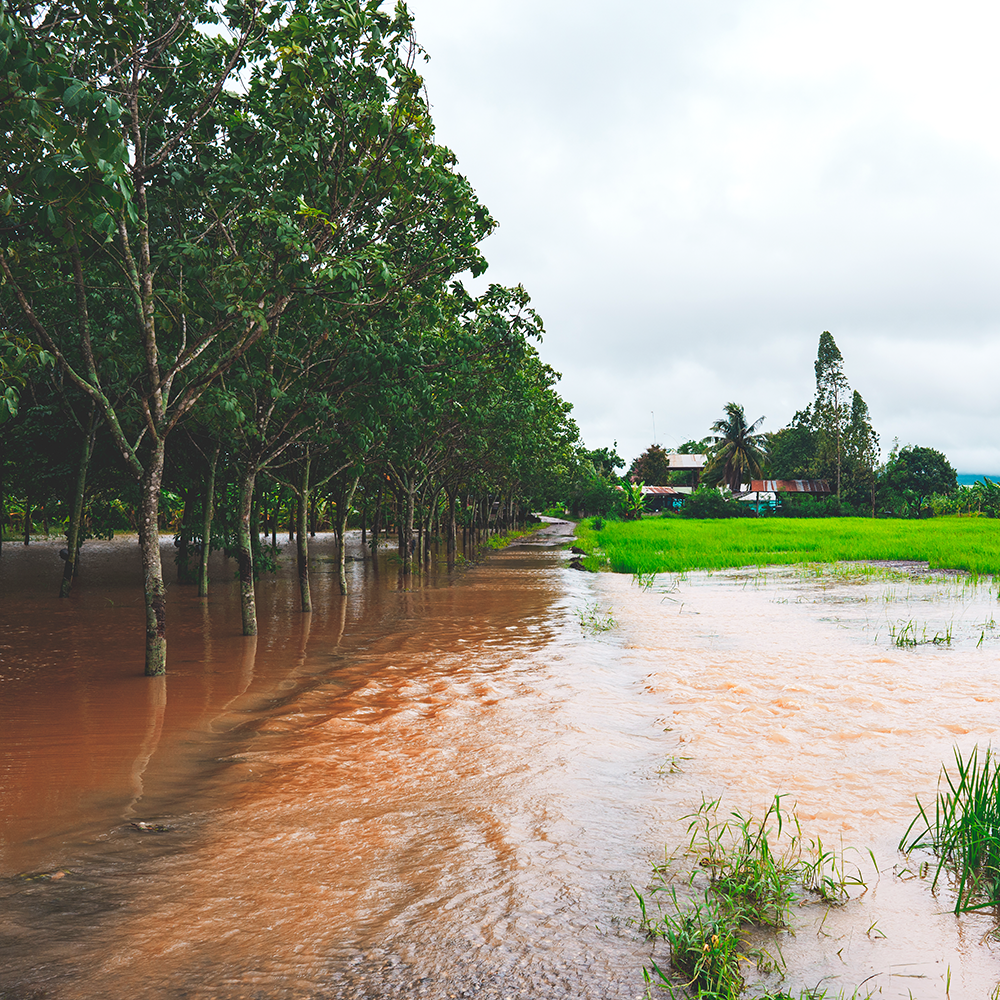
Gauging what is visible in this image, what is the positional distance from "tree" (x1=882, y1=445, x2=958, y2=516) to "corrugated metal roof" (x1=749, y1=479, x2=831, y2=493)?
566 centimetres

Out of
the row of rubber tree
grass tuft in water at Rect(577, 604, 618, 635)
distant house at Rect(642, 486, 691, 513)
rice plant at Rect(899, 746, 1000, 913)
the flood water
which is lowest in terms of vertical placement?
grass tuft in water at Rect(577, 604, 618, 635)

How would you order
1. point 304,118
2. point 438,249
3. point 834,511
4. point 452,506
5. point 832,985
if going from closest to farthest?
point 832,985 → point 304,118 → point 438,249 → point 452,506 → point 834,511

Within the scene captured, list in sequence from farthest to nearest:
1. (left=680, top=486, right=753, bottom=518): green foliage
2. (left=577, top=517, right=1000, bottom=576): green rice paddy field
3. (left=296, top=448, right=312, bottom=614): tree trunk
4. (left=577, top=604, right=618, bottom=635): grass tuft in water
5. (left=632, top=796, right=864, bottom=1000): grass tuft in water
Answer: (left=680, top=486, right=753, bottom=518): green foliage
(left=577, top=517, right=1000, bottom=576): green rice paddy field
(left=296, top=448, right=312, bottom=614): tree trunk
(left=577, top=604, right=618, bottom=635): grass tuft in water
(left=632, top=796, right=864, bottom=1000): grass tuft in water

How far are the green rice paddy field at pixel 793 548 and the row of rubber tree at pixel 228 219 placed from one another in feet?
47.6

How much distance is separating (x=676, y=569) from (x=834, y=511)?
4604 centimetres

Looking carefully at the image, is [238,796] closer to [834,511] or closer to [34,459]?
[34,459]

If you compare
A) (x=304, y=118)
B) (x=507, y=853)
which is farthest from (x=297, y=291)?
(x=507, y=853)

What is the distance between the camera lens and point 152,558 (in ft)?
27.5

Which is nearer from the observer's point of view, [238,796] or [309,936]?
[309,936]

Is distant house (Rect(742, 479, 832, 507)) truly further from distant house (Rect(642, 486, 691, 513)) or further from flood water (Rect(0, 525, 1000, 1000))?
flood water (Rect(0, 525, 1000, 1000))

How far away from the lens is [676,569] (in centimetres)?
2333

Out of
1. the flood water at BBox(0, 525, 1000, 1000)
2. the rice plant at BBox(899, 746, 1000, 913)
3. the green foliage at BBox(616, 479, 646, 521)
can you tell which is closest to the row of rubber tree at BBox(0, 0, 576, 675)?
the flood water at BBox(0, 525, 1000, 1000)

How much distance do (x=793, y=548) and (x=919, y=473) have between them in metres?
41.2

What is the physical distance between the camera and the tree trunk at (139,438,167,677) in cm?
830
